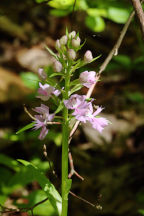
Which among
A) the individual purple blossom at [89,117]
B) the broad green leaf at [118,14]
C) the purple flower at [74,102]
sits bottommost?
the individual purple blossom at [89,117]

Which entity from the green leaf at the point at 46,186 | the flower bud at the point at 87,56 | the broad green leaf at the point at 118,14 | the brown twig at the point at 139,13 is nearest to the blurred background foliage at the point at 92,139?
the broad green leaf at the point at 118,14

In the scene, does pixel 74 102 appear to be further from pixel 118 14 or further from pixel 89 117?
pixel 118 14

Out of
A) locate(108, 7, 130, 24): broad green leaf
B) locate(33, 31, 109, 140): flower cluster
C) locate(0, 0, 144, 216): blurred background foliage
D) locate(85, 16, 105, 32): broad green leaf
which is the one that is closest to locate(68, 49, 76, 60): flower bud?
locate(33, 31, 109, 140): flower cluster

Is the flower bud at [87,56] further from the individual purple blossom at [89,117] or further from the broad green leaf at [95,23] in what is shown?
the broad green leaf at [95,23]

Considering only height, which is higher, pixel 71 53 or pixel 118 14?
pixel 71 53

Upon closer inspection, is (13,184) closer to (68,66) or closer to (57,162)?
A: (57,162)

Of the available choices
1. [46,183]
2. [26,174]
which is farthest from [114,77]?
[46,183]

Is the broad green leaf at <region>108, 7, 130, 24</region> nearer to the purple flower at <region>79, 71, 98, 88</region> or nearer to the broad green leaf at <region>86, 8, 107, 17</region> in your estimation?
the broad green leaf at <region>86, 8, 107, 17</region>

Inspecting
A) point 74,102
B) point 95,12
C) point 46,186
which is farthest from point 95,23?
point 46,186
